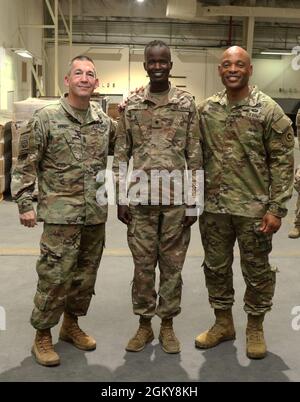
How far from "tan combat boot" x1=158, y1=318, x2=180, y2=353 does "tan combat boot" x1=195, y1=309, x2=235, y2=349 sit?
15cm

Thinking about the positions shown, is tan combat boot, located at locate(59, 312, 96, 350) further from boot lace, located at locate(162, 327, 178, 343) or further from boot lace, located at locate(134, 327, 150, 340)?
boot lace, located at locate(162, 327, 178, 343)

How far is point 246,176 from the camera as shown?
2.73 meters

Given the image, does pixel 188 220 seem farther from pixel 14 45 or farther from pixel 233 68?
pixel 14 45

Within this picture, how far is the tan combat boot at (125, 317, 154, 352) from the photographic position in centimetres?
289

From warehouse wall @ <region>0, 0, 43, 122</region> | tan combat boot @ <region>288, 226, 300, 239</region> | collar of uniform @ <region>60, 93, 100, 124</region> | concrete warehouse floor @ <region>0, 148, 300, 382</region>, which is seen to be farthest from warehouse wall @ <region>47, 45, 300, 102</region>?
collar of uniform @ <region>60, 93, 100, 124</region>

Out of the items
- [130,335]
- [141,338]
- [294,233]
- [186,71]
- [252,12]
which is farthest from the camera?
[186,71]

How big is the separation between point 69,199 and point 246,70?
1173 millimetres

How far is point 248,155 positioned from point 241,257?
0.58 m

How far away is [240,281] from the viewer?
4070 mm

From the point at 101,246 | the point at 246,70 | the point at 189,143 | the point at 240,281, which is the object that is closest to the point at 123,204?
the point at 101,246

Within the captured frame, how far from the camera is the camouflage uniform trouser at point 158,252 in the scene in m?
2.77

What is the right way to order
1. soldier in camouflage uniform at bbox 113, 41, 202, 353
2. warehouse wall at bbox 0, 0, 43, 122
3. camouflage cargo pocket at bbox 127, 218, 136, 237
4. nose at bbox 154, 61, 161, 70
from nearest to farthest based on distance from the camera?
1. nose at bbox 154, 61, 161, 70
2. soldier in camouflage uniform at bbox 113, 41, 202, 353
3. camouflage cargo pocket at bbox 127, 218, 136, 237
4. warehouse wall at bbox 0, 0, 43, 122

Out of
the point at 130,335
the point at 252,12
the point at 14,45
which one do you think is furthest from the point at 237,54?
the point at 252,12

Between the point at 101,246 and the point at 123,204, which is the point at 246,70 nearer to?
the point at 123,204
